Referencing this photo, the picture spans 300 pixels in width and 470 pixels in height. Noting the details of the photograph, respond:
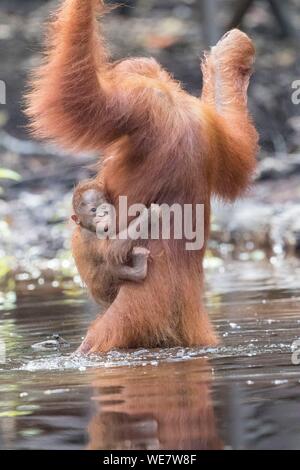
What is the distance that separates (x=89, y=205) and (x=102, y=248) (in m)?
0.20

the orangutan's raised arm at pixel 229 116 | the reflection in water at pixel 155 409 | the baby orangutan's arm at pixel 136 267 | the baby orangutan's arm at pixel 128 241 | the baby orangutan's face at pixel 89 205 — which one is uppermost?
the orangutan's raised arm at pixel 229 116

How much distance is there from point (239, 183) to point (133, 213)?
71 cm

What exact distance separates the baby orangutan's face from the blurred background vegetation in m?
3.20

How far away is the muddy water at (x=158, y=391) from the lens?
3.24 metres

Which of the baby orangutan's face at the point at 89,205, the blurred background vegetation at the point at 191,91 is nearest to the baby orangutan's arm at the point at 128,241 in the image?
the baby orangutan's face at the point at 89,205

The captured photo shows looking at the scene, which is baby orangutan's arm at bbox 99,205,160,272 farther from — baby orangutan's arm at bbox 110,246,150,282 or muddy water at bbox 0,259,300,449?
muddy water at bbox 0,259,300,449

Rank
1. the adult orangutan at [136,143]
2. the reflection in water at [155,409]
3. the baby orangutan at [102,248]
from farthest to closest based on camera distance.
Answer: the baby orangutan at [102,248] → the adult orangutan at [136,143] → the reflection in water at [155,409]

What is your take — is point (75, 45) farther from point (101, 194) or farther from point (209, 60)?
point (209, 60)

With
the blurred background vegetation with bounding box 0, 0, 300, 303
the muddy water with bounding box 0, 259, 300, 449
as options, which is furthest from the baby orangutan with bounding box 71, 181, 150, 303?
the blurred background vegetation with bounding box 0, 0, 300, 303

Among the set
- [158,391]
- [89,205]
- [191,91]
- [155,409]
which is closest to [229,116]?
[89,205]

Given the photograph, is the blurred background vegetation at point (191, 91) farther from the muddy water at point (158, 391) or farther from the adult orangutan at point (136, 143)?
the adult orangutan at point (136, 143)

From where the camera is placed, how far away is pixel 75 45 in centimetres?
486

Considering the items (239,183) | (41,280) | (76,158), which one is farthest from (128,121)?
(76,158)

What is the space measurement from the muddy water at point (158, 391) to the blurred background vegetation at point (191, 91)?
2.95 meters
